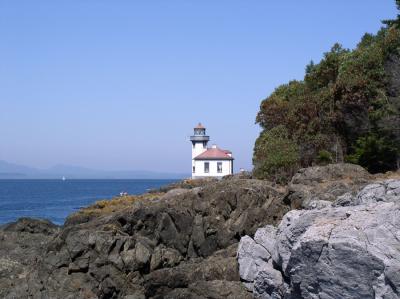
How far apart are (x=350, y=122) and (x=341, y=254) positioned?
20.4 m

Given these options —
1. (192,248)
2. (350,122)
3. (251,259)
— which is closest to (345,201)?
(251,259)

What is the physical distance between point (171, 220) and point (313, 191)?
5.91m

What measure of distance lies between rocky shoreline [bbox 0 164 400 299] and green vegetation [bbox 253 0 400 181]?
5.92 metres

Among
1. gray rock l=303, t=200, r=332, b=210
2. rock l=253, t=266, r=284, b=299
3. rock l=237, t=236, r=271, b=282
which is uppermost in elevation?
gray rock l=303, t=200, r=332, b=210

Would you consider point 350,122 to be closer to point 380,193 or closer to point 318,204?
point 318,204

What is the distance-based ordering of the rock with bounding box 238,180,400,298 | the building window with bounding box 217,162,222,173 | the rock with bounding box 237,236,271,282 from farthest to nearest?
the building window with bounding box 217,162,222,173, the rock with bounding box 237,236,271,282, the rock with bounding box 238,180,400,298

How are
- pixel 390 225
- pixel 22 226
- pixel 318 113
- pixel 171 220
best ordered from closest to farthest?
pixel 390 225 < pixel 171 220 < pixel 22 226 < pixel 318 113

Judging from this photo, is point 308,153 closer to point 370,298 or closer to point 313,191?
point 313,191

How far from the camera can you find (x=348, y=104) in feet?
116

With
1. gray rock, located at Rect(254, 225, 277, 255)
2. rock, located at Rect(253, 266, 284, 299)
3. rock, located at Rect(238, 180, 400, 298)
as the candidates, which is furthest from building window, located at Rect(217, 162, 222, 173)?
rock, located at Rect(238, 180, 400, 298)

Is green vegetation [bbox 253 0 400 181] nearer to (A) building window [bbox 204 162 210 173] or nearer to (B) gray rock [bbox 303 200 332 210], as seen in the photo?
(B) gray rock [bbox 303 200 332 210]

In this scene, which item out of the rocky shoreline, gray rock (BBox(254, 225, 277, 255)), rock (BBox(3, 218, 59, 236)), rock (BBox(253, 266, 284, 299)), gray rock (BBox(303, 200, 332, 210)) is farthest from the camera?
rock (BBox(3, 218, 59, 236))

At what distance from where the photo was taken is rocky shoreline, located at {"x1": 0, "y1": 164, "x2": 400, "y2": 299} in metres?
19.8

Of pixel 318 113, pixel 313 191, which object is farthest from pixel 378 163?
pixel 313 191
